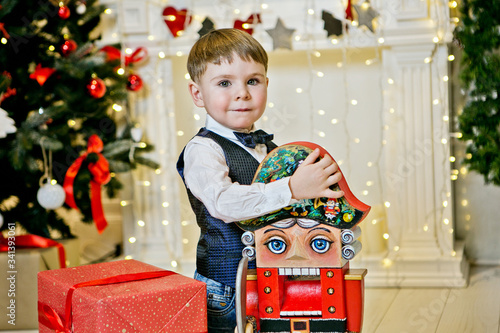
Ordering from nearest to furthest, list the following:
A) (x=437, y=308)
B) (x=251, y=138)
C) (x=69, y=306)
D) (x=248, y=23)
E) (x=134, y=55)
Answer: (x=69, y=306), (x=251, y=138), (x=437, y=308), (x=248, y=23), (x=134, y=55)

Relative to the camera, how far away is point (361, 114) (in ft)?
8.70

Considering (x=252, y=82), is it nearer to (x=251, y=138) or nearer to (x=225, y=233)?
(x=251, y=138)

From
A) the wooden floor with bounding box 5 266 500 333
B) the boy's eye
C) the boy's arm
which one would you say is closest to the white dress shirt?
the boy's arm

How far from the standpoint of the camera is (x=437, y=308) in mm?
2047

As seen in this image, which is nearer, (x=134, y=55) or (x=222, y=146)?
(x=222, y=146)

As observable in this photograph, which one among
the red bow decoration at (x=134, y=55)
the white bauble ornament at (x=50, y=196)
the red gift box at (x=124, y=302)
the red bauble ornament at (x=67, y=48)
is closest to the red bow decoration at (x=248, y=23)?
the red bow decoration at (x=134, y=55)

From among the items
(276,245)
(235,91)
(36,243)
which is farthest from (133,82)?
(276,245)

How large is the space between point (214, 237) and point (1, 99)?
1201 mm

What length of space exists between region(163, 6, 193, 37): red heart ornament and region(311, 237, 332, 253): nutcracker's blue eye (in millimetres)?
1639

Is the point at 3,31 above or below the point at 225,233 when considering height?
above

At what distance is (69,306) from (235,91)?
20.6 inches

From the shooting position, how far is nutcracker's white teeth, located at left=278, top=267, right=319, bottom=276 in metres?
1.09

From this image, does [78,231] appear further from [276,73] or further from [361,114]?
[361,114]

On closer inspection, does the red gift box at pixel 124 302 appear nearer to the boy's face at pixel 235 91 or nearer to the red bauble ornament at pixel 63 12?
the boy's face at pixel 235 91
